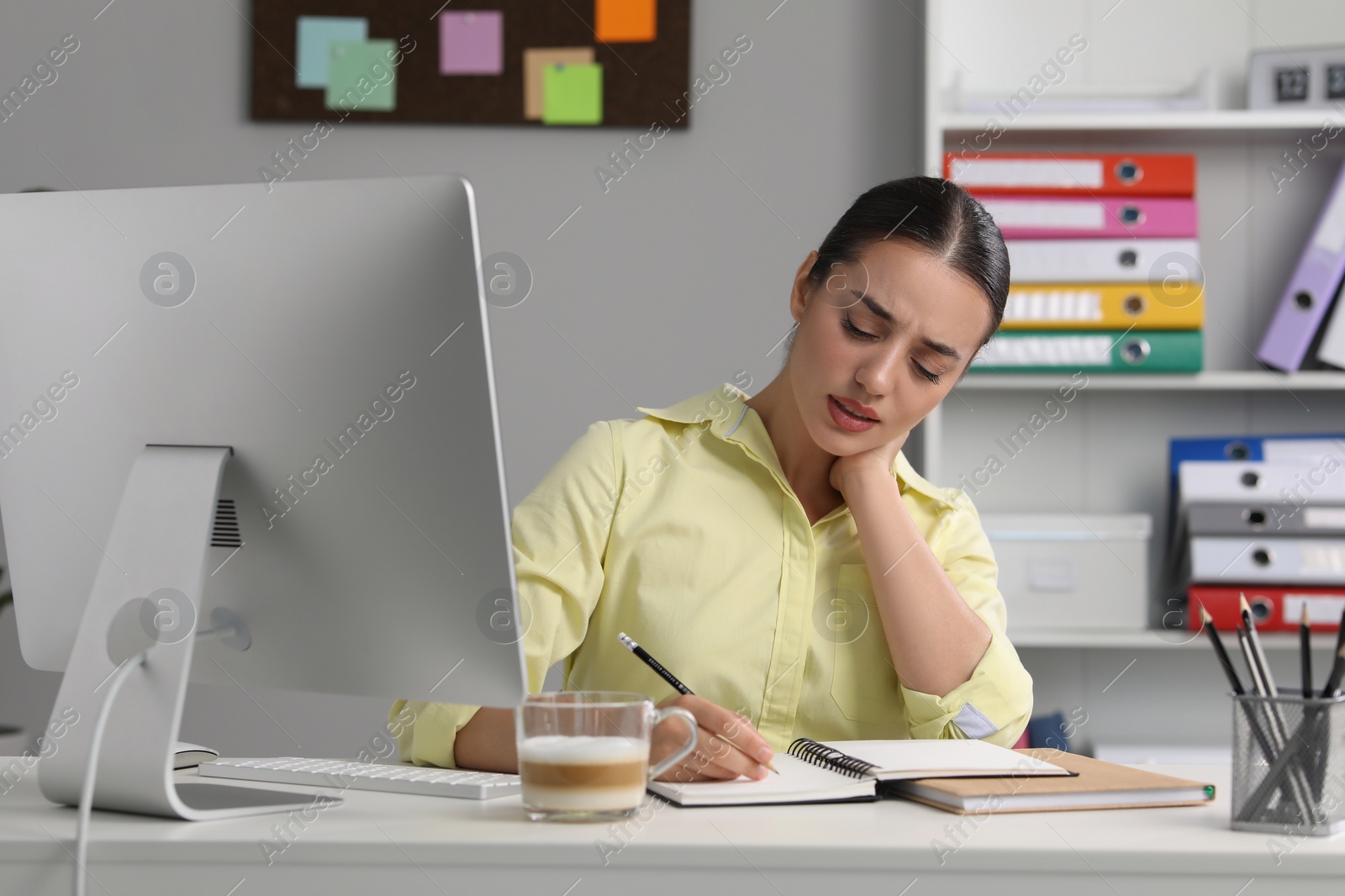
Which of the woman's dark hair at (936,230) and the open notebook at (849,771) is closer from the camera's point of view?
the open notebook at (849,771)

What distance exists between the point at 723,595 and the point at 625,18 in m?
1.31

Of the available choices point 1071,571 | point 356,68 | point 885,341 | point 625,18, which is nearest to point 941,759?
point 885,341

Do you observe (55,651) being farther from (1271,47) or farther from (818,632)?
(1271,47)

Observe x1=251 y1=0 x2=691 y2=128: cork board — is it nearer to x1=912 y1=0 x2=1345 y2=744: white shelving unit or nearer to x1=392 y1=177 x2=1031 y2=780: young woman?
x1=912 y1=0 x2=1345 y2=744: white shelving unit

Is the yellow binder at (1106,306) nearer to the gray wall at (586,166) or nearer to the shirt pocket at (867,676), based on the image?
the gray wall at (586,166)

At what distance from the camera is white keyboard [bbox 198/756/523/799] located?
3.04 feet

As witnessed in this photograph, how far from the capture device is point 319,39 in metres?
2.21

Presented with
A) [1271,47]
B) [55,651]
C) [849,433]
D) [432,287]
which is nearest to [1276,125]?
[1271,47]

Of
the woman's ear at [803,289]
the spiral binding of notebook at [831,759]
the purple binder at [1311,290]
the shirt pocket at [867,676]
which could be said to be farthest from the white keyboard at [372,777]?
the purple binder at [1311,290]

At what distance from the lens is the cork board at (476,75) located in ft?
7.23

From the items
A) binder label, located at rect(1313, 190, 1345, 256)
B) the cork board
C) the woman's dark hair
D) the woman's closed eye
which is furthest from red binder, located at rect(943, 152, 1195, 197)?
the woman's closed eye

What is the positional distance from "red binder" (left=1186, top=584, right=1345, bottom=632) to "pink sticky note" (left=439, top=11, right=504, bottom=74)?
154 centimetres

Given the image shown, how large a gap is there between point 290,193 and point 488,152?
150cm

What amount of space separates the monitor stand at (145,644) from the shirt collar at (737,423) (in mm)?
610
